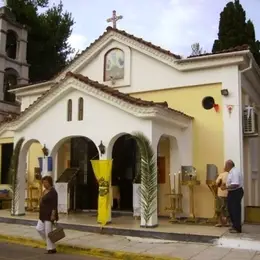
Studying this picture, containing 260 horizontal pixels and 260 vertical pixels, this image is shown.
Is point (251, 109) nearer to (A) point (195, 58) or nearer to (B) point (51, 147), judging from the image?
(A) point (195, 58)

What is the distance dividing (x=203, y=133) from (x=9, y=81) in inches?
472

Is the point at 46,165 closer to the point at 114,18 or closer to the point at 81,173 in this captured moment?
the point at 81,173

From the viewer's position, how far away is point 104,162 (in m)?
11.4

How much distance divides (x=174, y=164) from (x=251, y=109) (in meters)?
2.92

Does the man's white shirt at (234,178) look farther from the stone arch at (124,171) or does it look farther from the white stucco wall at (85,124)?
the stone arch at (124,171)

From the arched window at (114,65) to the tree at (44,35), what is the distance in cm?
1304

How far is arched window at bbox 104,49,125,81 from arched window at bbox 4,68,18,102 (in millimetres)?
7531

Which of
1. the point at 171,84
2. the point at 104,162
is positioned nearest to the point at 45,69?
the point at 171,84

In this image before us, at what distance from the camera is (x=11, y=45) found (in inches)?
854

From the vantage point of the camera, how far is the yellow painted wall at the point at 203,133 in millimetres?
12641

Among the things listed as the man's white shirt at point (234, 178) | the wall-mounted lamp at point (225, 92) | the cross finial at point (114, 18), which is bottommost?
the man's white shirt at point (234, 178)

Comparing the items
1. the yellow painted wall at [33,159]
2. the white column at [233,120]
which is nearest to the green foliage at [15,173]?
the yellow painted wall at [33,159]

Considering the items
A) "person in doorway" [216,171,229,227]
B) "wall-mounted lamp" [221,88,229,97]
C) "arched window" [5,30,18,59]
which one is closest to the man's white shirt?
"person in doorway" [216,171,229,227]

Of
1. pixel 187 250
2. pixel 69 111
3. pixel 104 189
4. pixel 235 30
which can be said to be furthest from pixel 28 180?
pixel 235 30
